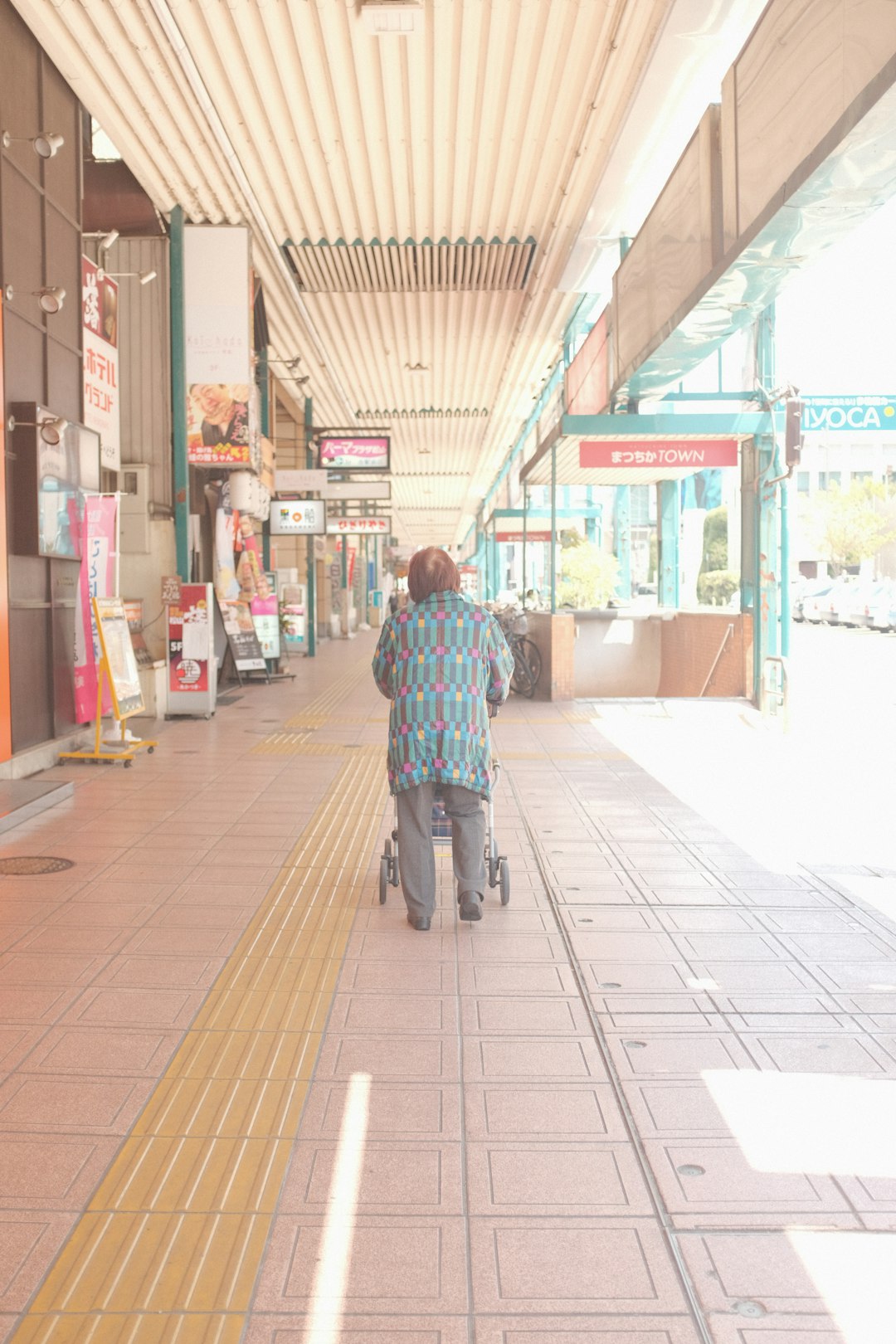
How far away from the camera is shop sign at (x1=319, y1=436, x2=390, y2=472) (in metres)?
19.3

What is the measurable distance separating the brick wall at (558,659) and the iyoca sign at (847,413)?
3949 mm

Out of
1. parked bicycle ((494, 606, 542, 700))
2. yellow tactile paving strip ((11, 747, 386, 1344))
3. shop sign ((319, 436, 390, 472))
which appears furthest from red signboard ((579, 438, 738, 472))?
shop sign ((319, 436, 390, 472))

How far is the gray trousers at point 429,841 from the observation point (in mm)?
4316

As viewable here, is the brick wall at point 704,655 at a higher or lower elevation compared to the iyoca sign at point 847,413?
lower

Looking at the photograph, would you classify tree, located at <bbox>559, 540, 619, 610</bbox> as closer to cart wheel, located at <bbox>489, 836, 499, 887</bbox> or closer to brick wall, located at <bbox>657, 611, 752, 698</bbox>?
brick wall, located at <bbox>657, 611, 752, 698</bbox>

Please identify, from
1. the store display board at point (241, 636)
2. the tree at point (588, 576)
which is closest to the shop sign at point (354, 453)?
the tree at point (588, 576)

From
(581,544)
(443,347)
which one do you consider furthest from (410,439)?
(443,347)

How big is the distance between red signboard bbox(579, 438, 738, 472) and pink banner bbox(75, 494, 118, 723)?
4.39 meters

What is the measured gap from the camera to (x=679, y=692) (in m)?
13.6

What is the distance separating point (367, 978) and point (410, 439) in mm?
22498

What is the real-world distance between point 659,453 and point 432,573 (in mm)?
6888

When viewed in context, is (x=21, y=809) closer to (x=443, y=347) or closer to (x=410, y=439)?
(x=443, y=347)

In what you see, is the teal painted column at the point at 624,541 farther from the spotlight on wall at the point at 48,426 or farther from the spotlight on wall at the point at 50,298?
the spotlight on wall at the point at 50,298

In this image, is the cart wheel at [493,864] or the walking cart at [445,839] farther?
the cart wheel at [493,864]
